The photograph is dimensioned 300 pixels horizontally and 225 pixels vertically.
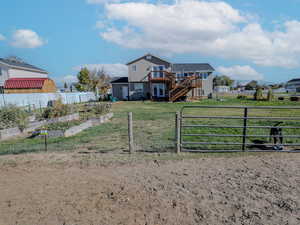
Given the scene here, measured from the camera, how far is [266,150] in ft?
16.7

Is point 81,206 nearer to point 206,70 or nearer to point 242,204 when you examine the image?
point 242,204

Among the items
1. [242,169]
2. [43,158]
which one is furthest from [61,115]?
[242,169]

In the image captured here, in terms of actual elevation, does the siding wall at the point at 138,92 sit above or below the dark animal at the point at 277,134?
above

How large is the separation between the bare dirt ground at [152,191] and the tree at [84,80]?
3589cm

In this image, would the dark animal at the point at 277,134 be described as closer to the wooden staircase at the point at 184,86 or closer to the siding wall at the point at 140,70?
the wooden staircase at the point at 184,86

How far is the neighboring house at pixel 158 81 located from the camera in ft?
82.5

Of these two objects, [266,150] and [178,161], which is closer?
[178,161]

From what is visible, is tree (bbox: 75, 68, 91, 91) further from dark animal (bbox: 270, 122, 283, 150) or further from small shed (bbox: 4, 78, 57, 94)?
dark animal (bbox: 270, 122, 283, 150)

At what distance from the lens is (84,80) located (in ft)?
125

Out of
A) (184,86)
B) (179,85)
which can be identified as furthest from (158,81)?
(184,86)

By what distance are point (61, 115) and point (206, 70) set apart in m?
25.6

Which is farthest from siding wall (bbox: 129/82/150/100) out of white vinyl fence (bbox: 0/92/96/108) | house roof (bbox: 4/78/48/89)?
house roof (bbox: 4/78/48/89)

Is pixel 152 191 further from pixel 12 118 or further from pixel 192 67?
pixel 192 67

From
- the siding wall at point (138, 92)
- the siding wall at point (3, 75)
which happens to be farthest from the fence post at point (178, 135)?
the siding wall at point (3, 75)
